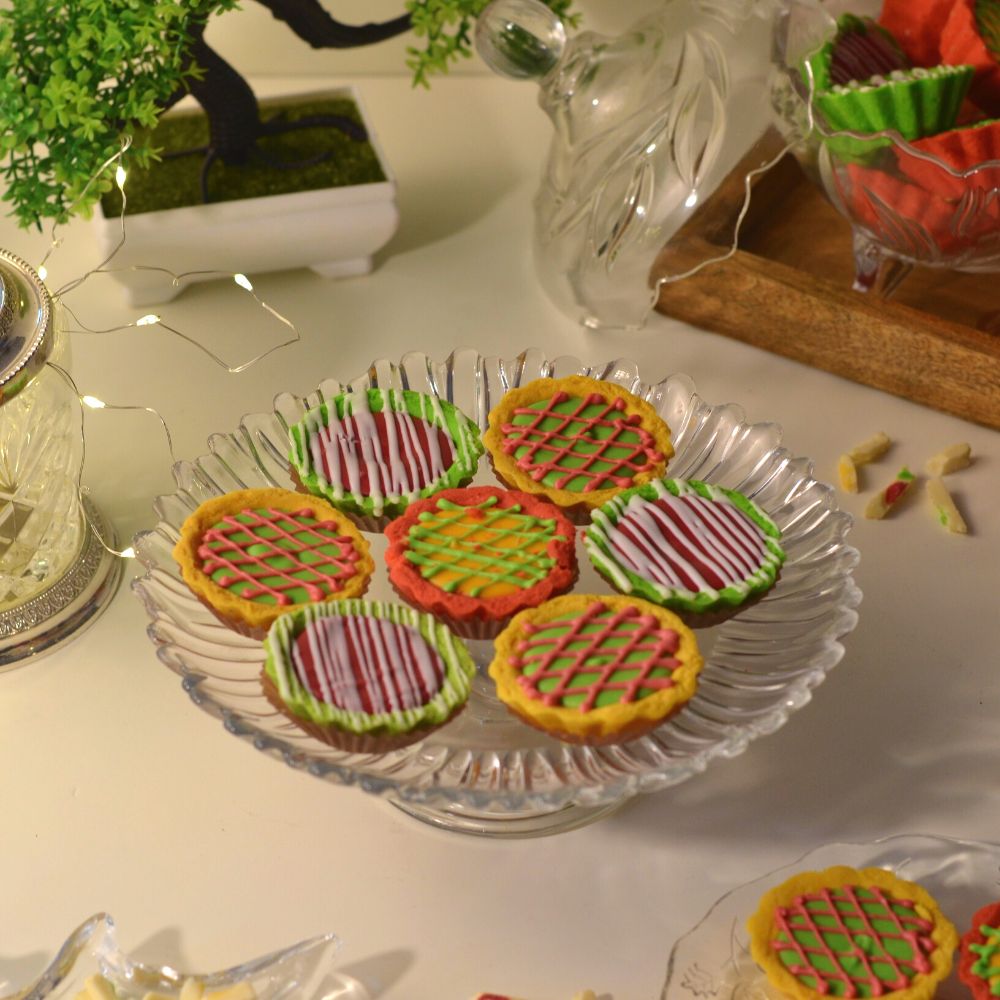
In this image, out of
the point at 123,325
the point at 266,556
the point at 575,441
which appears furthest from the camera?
the point at 123,325

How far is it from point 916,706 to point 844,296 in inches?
16.1

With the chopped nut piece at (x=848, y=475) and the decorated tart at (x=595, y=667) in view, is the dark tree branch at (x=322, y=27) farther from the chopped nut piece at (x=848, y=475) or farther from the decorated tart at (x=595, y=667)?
the decorated tart at (x=595, y=667)

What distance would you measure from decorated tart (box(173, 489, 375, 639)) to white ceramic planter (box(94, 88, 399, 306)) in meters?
0.43

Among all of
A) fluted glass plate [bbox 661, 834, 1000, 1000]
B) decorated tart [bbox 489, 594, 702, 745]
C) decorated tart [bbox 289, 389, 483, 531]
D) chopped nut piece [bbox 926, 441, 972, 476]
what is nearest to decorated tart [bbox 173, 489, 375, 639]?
decorated tart [bbox 289, 389, 483, 531]

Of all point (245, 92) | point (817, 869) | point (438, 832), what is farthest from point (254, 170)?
point (817, 869)

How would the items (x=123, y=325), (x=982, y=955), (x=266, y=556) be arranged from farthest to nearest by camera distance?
(x=123, y=325), (x=266, y=556), (x=982, y=955)

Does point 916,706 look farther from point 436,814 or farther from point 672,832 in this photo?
point 436,814

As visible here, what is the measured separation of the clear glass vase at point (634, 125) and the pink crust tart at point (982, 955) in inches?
26.6

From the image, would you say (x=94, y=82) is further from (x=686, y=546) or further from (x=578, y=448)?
(x=686, y=546)

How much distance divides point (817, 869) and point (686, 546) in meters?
0.23

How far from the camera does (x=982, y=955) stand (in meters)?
0.82

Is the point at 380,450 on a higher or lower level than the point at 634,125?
lower

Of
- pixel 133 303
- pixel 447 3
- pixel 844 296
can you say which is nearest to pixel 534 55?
pixel 447 3

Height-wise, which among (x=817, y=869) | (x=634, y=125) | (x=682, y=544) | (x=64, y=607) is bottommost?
(x=64, y=607)
